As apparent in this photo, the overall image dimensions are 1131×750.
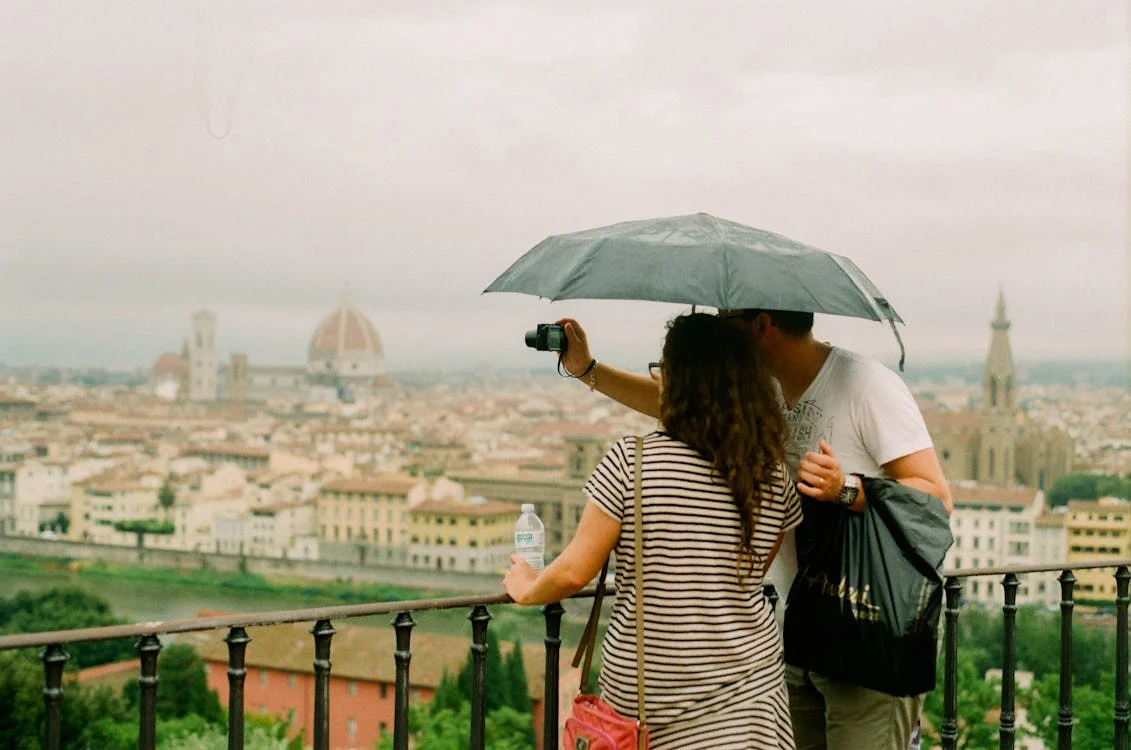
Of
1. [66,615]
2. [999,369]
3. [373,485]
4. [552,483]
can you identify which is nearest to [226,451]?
[373,485]

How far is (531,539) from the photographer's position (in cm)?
180

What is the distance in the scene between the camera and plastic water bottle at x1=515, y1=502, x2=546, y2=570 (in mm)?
1752

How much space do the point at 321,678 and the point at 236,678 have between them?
12 centimetres

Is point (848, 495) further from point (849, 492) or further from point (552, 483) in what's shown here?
point (552, 483)

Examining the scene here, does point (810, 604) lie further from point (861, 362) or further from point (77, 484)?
point (77, 484)

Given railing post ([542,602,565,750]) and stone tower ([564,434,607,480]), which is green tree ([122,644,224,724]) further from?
railing post ([542,602,565,750])

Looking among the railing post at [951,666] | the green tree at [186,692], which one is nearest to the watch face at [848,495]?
the railing post at [951,666]

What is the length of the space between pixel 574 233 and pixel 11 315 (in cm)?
9069

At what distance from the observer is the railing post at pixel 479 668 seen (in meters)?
1.79

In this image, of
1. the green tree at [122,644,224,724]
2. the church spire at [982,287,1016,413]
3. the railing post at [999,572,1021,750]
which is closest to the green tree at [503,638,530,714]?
the green tree at [122,644,224,724]

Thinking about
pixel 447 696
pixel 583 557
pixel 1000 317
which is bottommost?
pixel 447 696

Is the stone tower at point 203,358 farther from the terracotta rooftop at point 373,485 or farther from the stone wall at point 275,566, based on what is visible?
the terracotta rooftop at point 373,485

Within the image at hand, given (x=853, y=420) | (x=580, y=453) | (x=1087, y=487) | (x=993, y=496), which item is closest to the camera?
(x=853, y=420)

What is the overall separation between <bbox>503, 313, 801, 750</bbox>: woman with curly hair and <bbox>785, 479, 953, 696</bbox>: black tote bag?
0.13 m
